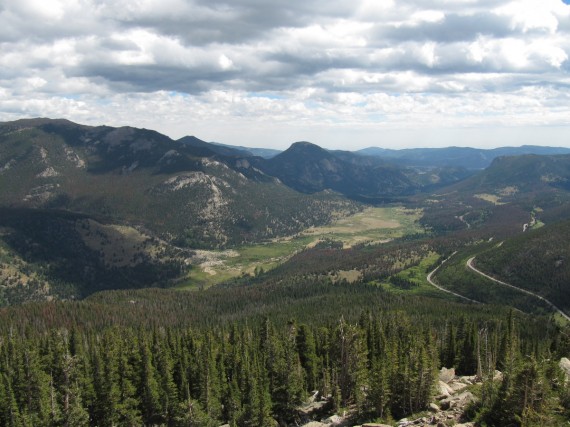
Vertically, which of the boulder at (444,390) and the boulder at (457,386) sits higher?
the boulder at (444,390)

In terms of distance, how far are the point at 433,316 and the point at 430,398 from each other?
129716 millimetres

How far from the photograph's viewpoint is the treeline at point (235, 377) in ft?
281

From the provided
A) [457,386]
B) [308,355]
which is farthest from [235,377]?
[457,386]

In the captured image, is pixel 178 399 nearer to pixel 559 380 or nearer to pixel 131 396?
pixel 131 396

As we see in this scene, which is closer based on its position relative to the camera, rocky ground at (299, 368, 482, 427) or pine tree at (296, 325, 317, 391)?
rocky ground at (299, 368, 482, 427)

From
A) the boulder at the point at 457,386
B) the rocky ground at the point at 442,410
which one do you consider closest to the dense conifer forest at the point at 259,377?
the rocky ground at the point at 442,410

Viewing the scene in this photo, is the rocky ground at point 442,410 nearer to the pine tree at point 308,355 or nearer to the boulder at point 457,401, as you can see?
the boulder at point 457,401

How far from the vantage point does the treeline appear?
8575 centimetres

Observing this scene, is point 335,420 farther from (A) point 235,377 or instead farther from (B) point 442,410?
(A) point 235,377

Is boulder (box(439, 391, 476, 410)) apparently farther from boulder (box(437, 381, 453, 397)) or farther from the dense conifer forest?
the dense conifer forest

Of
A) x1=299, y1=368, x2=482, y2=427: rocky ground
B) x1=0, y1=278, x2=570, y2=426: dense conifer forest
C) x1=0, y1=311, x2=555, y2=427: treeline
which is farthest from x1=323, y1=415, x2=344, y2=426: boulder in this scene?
x1=0, y1=311, x2=555, y2=427: treeline

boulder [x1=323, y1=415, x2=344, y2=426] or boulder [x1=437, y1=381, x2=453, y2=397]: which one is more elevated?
boulder [x1=437, y1=381, x2=453, y2=397]

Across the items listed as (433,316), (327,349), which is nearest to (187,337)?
(327,349)

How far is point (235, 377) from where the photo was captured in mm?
109000
